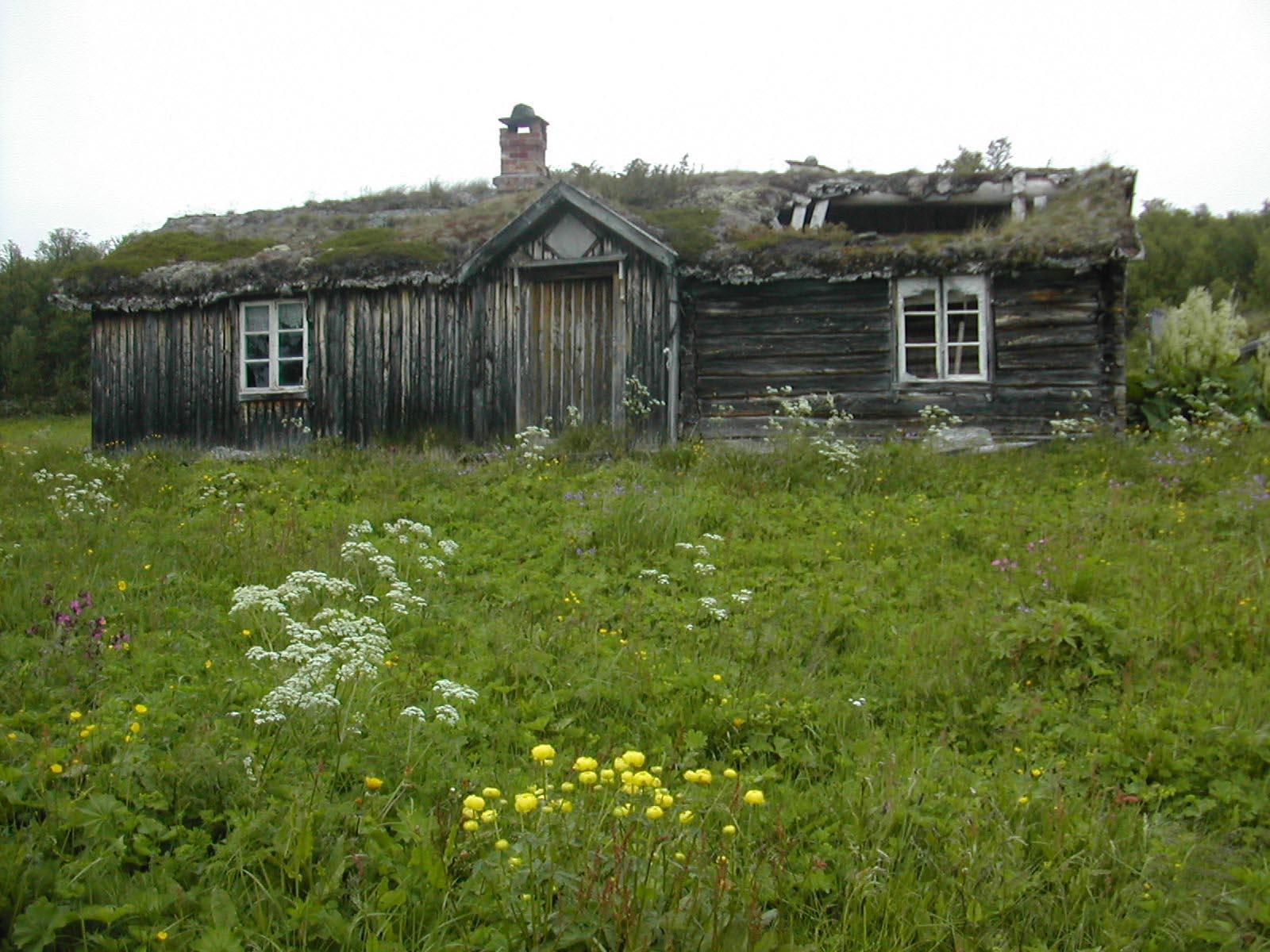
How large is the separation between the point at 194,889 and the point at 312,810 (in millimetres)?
394

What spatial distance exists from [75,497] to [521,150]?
10858 mm

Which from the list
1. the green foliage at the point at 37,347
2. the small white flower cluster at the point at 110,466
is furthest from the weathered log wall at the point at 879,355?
the green foliage at the point at 37,347

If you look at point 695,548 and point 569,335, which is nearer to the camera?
point 695,548

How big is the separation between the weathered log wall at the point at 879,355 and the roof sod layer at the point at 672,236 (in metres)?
0.59

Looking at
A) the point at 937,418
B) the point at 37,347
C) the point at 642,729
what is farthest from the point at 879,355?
the point at 37,347

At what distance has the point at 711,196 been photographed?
1578 centimetres

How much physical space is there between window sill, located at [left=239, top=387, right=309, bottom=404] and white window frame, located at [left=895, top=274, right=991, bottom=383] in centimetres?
874

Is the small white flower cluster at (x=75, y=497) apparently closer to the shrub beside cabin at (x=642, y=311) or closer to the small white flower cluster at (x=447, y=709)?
the shrub beside cabin at (x=642, y=311)

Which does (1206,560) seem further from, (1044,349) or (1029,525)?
(1044,349)

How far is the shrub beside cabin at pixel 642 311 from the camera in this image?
13.4 meters

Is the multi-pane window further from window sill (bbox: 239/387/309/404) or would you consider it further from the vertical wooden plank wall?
the vertical wooden plank wall

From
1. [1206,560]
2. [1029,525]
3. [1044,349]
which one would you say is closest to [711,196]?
[1044,349]

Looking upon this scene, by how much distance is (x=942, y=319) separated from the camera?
1361cm

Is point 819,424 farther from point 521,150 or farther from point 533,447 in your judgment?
point 521,150
